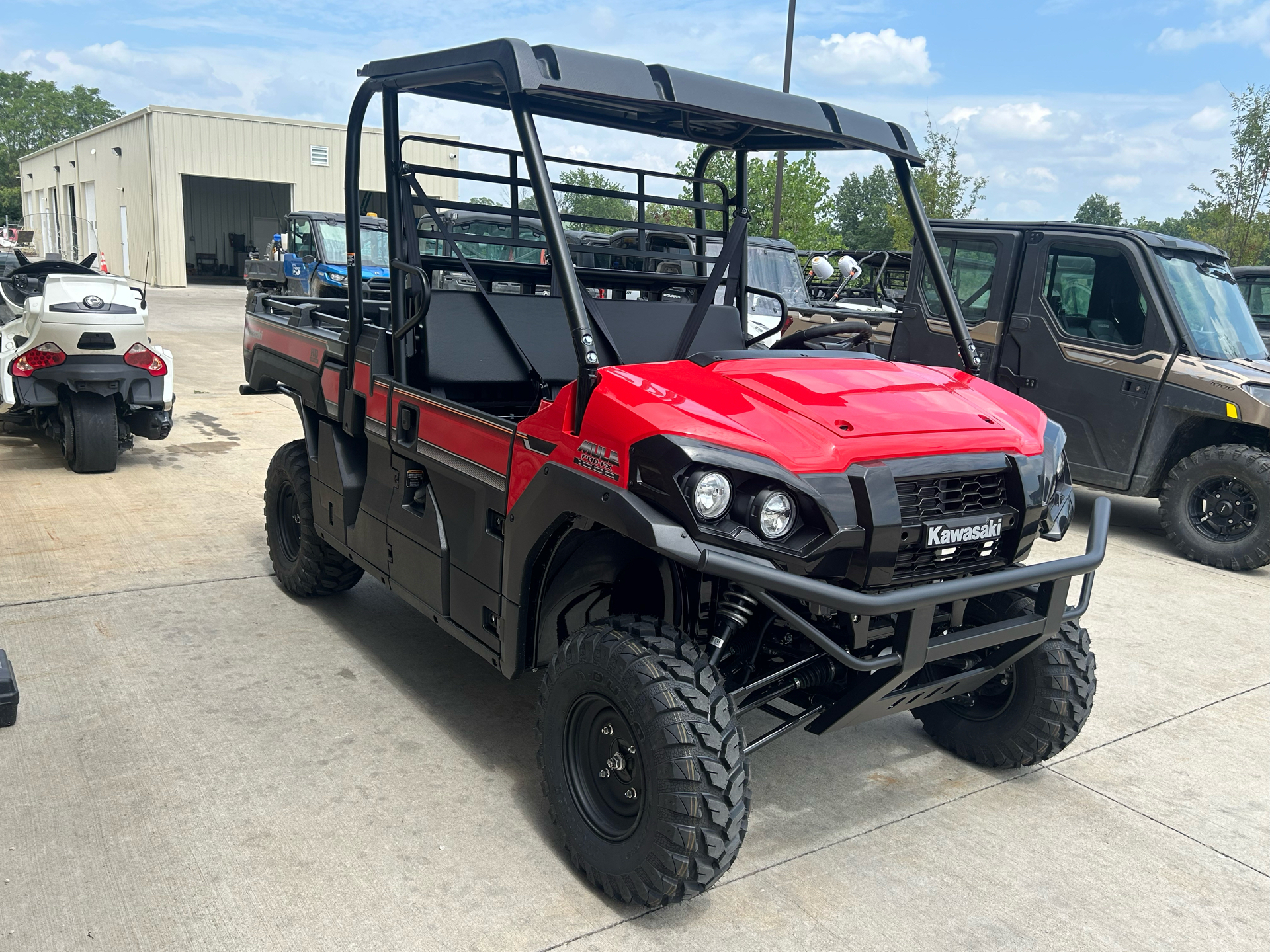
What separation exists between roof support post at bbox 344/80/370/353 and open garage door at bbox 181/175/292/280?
37868mm

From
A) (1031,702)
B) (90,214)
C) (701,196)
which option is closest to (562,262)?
(701,196)

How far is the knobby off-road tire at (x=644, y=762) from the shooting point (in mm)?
2430

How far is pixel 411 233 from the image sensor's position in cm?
370

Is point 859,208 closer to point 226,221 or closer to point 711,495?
point 226,221

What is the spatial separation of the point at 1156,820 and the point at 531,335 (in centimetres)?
270

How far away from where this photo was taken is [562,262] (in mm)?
2721

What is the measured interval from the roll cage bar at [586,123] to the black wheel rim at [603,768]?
817 mm

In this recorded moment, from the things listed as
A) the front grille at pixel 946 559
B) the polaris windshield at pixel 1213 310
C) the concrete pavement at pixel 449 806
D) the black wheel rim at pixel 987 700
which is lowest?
the concrete pavement at pixel 449 806

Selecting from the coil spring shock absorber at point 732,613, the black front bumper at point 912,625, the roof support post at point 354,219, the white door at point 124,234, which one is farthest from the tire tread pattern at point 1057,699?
the white door at point 124,234

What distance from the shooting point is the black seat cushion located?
3686mm

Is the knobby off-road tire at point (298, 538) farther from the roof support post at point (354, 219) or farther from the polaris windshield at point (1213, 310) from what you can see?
the polaris windshield at point (1213, 310)

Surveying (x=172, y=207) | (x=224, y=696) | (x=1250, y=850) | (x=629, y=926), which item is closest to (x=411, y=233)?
(x=224, y=696)

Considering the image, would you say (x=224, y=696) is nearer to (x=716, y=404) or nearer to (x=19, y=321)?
(x=716, y=404)

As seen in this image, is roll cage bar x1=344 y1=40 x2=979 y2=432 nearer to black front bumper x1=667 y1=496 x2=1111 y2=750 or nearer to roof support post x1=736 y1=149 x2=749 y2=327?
roof support post x1=736 y1=149 x2=749 y2=327
